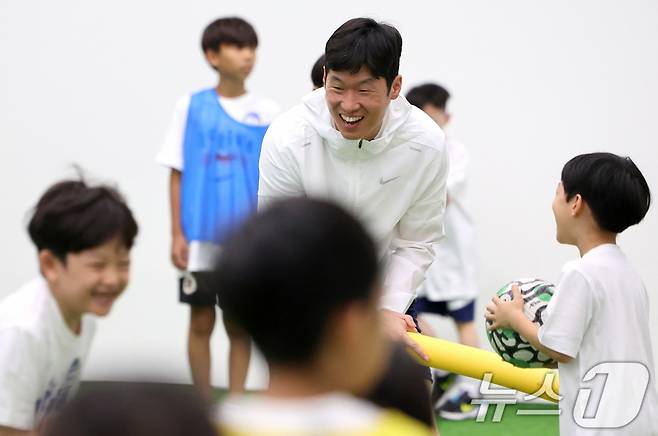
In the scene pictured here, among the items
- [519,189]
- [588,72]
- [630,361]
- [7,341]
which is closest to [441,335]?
[519,189]

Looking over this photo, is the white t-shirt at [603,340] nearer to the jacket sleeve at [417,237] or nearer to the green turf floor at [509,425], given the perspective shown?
the jacket sleeve at [417,237]

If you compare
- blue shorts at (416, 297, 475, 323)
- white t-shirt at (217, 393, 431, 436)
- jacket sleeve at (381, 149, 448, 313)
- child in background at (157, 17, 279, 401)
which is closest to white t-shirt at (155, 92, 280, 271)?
child in background at (157, 17, 279, 401)

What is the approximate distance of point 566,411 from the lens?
3016mm

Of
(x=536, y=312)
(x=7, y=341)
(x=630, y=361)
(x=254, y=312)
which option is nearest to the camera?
(x=254, y=312)

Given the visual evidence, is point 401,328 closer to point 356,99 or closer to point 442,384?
point 356,99

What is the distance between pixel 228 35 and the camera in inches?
200

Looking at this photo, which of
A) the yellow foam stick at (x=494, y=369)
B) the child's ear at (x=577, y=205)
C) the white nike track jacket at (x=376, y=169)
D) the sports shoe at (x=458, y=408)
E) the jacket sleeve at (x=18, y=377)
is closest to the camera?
the jacket sleeve at (x=18, y=377)

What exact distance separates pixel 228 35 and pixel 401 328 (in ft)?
7.45

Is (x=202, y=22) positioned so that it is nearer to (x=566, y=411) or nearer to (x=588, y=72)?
(x=588, y=72)

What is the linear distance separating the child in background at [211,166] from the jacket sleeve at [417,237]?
1.40 m

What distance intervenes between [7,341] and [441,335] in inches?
142

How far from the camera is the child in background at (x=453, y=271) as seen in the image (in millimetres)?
5309

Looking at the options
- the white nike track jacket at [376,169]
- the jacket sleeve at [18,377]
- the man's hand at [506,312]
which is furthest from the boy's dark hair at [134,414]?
the white nike track jacket at [376,169]

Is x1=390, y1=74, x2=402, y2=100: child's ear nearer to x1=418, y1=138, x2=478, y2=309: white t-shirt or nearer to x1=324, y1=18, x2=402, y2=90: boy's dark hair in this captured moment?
x1=324, y1=18, x2=402, y2=90: boy's dark hair
